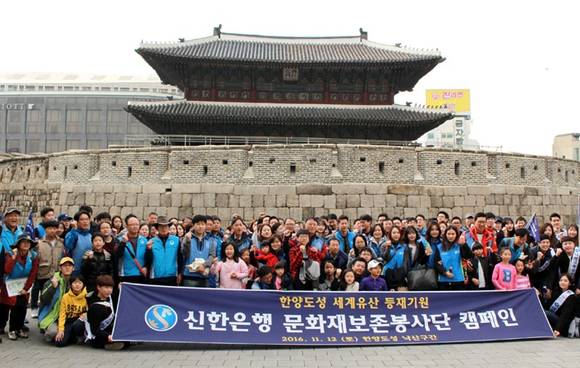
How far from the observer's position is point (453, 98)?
80375mm

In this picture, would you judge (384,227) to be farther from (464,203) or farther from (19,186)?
(19,186)

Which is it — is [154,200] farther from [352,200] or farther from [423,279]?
[423,279]

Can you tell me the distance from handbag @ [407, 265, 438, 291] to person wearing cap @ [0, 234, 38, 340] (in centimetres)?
554

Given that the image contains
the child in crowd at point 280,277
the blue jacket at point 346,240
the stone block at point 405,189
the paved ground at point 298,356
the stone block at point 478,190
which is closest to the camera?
the paved ground at point 298,356

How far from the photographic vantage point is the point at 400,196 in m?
17.8

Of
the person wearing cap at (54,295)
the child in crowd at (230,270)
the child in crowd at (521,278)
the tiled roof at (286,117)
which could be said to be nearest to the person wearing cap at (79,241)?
the person wearing cap at (54,295)

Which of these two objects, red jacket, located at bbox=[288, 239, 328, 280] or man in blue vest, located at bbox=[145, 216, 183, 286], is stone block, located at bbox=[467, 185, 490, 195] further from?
man in blue vest, located at bbox=[145, 216, 183, 286]

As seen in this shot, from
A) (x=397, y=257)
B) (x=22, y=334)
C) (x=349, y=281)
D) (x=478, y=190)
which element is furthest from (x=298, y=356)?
(x=478, y=190)

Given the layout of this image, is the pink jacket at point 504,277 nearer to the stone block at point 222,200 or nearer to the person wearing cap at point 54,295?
the person wearing cap at point 54,295

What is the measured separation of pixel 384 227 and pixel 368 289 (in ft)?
6.88

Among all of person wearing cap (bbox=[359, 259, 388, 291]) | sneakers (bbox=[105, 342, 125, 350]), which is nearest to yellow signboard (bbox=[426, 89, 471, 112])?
person wearing cap (bbox=[359, 259, 388, 291])

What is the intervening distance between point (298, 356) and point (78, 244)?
366cm

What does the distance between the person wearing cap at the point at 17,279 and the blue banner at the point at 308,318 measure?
162cm

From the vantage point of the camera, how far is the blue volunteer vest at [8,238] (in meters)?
6.95
